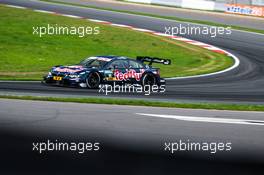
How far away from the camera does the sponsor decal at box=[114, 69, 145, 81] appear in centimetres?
1947

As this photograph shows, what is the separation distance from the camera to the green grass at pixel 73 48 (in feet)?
81.8

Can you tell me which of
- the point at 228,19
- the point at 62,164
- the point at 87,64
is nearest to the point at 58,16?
the point at 228,19

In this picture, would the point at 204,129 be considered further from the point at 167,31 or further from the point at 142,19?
the point at 142,19

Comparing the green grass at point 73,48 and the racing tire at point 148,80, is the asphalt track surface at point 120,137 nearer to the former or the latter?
the racing tire at point 148,80

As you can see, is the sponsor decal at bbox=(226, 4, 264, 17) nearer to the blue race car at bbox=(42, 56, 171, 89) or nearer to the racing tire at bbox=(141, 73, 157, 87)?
the blue race car at bbox=(42, 56, 171, 89)

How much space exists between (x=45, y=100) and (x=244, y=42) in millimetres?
21878

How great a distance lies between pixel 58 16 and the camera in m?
35.8
